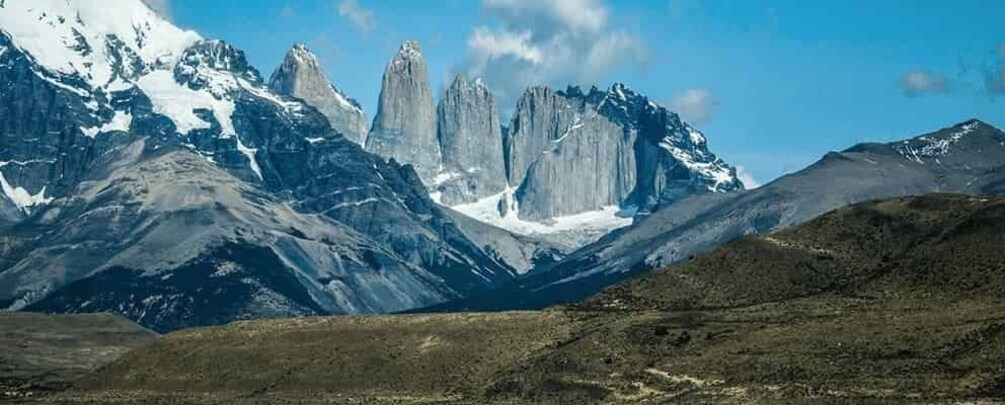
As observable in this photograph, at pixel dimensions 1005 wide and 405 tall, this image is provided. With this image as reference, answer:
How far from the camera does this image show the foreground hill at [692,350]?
143 m

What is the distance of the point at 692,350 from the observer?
165 m

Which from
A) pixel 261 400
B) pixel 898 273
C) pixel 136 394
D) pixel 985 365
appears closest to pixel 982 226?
pixel 898 273

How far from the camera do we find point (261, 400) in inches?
6909

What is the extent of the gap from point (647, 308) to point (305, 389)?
148 feet

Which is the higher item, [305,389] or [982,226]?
[982,226]

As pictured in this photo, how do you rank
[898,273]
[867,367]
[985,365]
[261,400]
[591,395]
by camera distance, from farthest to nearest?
1. [898,273]
2. [261,400]
3. [591,395]
4. [867,367]
5. [985,365]

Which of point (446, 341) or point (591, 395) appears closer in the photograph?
point (591, 395)

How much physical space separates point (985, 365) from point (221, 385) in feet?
306

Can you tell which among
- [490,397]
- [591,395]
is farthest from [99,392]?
[591,395]

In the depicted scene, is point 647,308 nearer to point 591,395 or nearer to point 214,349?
point 591,395

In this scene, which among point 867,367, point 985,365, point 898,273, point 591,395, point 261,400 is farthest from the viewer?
point 898,273

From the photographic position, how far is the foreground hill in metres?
143

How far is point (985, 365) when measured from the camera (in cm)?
13625

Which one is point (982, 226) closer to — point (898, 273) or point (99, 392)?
point (898, 273)
